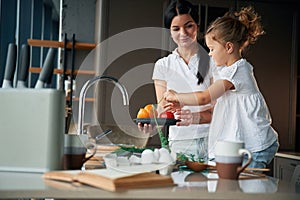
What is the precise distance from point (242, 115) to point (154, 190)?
3.95 ft

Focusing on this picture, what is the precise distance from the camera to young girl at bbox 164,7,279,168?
212 cm

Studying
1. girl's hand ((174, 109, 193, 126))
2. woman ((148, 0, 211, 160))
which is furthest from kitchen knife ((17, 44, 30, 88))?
woman ((148, 0, 211, 160))

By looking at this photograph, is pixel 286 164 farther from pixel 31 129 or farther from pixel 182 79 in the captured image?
pixel 31 129

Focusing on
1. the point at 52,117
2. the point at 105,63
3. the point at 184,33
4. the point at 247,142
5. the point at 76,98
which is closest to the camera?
the point at 52,117

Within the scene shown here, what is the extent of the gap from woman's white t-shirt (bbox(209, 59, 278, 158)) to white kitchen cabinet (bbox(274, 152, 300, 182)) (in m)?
1.64

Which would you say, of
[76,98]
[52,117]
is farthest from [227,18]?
[76,98]

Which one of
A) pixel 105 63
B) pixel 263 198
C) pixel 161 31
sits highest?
pixel 161 31

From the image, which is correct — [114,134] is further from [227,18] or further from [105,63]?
[105,63]

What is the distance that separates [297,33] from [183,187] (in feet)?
11.2

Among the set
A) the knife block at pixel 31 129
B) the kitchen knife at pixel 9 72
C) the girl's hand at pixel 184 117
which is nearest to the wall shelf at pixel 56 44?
the girl's hand at pixel 184 117

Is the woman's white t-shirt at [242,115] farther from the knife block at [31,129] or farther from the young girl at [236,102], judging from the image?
the knife block at [31,129]

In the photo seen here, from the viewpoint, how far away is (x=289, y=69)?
13.9 ft

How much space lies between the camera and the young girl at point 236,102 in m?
2.12

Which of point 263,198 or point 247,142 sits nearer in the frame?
point 263,198
